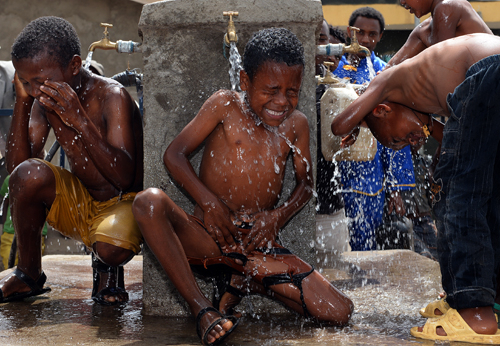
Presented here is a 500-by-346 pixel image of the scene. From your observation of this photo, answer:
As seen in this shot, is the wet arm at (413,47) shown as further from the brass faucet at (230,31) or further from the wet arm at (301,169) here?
the brass faucet at (230,31)

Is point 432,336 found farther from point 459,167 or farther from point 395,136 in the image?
point 395,136

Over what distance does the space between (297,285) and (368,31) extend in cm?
306

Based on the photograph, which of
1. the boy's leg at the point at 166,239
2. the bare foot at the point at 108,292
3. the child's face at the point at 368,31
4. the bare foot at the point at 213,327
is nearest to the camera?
the bare foot at the point at 213,327

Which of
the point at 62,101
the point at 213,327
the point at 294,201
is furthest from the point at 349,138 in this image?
the point at 62,101

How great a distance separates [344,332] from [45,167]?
171 centimetres

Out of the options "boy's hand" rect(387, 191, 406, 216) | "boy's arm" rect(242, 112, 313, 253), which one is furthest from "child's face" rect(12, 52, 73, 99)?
"boy's hand" rect(387, 191, 406, 216)

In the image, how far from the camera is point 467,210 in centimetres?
229

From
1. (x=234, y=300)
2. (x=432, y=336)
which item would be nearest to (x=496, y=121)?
(x=432, y=336)

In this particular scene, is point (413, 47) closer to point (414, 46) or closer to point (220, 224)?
point (414, 46)

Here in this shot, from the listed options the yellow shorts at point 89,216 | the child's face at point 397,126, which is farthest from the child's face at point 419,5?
the yellow shorts at point 89,216

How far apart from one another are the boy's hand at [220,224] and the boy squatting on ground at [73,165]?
455 mm

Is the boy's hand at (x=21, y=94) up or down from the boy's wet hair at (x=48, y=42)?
down

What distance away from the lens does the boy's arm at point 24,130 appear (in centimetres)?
306

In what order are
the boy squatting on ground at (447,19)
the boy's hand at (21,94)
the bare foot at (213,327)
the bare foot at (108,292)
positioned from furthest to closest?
the boy squatting on ground at (447,19)
the boy's hand at (21,94)
the bare foot at (108,292)
the bare foot at (213,327)
